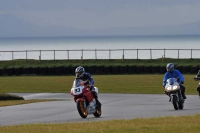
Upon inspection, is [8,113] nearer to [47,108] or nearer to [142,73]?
[47,108]

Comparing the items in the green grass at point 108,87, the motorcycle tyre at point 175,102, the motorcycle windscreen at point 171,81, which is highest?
the motorcycle windscreen at point 171,81

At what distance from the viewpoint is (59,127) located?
653 inches

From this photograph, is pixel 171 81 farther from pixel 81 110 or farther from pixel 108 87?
pixel 108 87

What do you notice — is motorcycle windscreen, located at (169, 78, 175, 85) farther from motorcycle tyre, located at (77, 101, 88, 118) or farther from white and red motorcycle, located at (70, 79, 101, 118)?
motorcycle tyre, located at (77, 101, 88, 118)

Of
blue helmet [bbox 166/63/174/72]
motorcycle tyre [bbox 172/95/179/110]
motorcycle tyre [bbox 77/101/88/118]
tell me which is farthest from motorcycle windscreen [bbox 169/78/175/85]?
motorcycle tyre [bbox 77/101/88/118]

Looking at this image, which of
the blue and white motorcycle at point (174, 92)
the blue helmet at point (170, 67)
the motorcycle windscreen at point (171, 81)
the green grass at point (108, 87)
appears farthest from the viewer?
the green grass at point (108, 87)

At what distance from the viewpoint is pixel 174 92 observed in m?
24.7

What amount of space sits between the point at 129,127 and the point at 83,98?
18.3 ft

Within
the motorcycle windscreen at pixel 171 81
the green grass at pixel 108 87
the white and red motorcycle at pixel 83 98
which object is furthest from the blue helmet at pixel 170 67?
the green grass at pixel 108 87

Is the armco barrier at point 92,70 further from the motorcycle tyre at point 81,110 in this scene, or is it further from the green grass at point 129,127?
the green grass at point 129,127

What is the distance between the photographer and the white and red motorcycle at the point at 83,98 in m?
21.0

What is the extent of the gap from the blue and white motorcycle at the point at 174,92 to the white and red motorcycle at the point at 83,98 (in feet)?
13.2

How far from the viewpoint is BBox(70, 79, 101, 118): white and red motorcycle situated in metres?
21.0

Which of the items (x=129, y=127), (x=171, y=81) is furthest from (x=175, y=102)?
(x=129, y=127)
